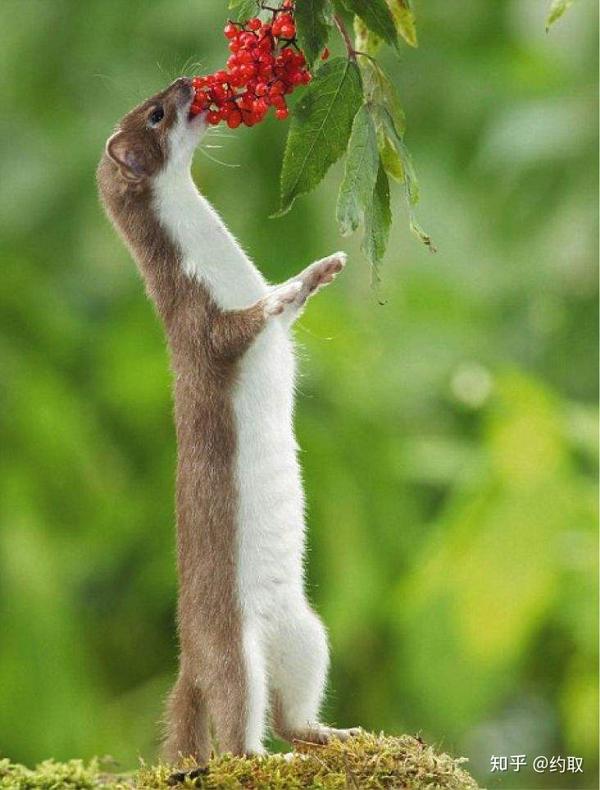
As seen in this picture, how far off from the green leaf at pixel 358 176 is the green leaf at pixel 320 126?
0.06 metres

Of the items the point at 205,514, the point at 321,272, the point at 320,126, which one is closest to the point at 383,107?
the point at 320,126

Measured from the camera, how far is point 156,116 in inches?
155

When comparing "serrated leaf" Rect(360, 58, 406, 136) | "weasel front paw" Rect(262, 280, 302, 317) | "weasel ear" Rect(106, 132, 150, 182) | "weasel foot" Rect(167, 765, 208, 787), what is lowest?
"weasel foot" Rect(167, 765, 208, 787)

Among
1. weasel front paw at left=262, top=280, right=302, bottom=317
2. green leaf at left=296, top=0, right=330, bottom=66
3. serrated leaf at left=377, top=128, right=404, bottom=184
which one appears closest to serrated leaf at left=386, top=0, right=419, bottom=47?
serrated leaf at left=377, top=128, right=404, bottom=184

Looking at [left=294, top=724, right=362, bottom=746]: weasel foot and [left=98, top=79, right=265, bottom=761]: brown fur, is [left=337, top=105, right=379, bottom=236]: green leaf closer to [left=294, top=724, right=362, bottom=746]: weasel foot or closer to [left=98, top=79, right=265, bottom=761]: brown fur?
[left=98, top=79, right=265, bottom=761]: brown fur

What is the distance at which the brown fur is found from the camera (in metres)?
3.60

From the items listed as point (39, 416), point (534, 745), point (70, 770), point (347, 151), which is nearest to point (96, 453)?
point (39, 416)

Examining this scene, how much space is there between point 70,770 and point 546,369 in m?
5.79

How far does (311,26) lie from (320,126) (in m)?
0.22

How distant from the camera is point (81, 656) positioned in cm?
719

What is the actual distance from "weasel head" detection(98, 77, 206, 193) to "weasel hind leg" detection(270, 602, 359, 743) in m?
1.28

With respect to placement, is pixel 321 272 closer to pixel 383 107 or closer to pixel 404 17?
pixel 383 107

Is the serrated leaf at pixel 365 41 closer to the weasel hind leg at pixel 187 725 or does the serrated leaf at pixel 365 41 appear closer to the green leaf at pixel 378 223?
the green leaf at pixel 378 223

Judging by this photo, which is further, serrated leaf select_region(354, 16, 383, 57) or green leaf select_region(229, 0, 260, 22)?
serrated leaf select_region(354, 16, 383, 57)
